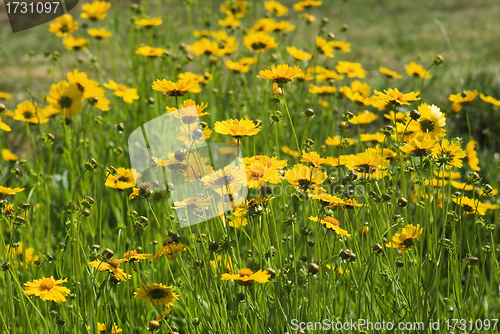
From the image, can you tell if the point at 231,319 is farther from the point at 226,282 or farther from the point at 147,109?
the point at 147,109

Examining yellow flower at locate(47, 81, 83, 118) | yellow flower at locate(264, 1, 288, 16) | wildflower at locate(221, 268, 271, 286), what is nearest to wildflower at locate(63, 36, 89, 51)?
yellow flower at locate(47, 81, 83, 118)

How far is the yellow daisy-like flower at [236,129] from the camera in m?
1.01

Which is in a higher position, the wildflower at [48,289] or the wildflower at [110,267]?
the wildflower at [110,267]

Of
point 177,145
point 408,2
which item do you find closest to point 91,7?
point 177,145

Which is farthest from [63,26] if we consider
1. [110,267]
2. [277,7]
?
[110,267]

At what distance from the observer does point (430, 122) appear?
111 cm

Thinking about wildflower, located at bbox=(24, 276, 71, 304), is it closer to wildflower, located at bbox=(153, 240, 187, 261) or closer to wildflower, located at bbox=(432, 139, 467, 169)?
wildflower, located at bbox=(153, 240, 187, 261)

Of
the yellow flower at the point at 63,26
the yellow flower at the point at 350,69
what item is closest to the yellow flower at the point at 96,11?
the yellow flower at the point at 63,26

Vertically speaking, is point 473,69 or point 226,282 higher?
point 226,282

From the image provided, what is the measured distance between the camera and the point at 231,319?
41.5 inches

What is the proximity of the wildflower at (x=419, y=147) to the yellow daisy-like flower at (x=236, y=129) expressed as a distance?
13.1 inches

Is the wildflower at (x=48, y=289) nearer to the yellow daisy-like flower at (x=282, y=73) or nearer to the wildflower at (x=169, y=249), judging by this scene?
the wildflower at (x=169, y=249)

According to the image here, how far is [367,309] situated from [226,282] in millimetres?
380

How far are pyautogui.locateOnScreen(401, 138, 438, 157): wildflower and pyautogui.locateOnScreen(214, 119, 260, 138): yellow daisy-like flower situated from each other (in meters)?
0.33
